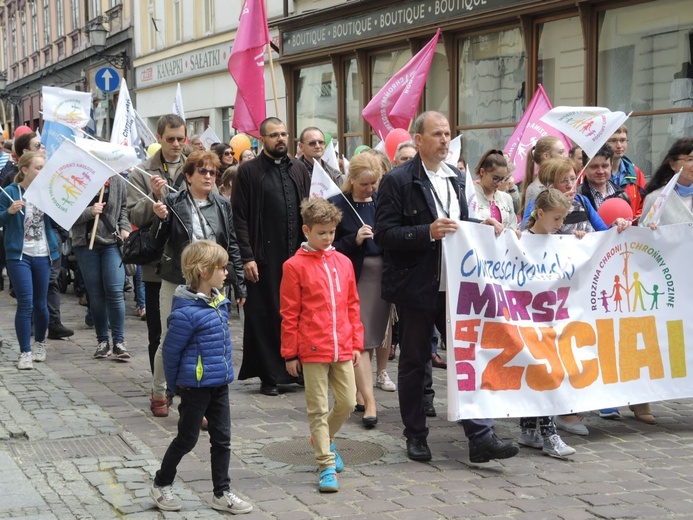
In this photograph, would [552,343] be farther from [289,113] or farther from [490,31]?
[289,113]

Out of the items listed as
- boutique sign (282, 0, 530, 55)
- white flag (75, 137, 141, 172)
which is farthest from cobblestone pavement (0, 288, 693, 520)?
boutique sign (282, 0, 530, 55)

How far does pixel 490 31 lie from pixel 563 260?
9.34 meters

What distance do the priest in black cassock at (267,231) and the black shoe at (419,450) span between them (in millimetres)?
2138

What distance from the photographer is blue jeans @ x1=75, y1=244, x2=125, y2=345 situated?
31.5ft

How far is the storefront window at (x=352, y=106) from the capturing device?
19484 millimetres

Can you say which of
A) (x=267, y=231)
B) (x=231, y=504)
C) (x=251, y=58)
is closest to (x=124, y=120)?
(x=251, y=58)

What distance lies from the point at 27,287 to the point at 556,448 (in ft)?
16.8

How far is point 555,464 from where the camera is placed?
624cm

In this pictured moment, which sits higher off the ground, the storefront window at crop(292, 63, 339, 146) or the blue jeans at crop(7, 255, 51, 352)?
the storefront window at crop(292, 63, 339, 146)

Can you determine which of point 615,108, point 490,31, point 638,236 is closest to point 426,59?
point 615,108

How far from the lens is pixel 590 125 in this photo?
7.62m

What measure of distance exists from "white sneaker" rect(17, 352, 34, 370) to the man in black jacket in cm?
417

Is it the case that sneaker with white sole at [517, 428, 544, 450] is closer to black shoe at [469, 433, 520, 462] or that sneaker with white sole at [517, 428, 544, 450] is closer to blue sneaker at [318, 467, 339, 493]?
black shoe at [469, 433, 520, 462]

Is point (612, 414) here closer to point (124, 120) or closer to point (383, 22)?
point (124, 120)
